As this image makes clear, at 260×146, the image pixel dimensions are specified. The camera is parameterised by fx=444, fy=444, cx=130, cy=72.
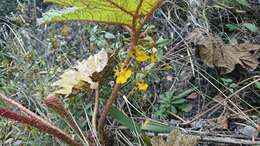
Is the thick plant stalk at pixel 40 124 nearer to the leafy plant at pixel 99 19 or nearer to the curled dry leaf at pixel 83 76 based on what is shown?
the leafy plant at pixel 99 19

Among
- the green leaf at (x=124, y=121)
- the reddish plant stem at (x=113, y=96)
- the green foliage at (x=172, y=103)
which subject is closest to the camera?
the reddish plant stem at (x=113, y=96)

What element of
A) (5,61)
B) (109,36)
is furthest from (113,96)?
(5,61)

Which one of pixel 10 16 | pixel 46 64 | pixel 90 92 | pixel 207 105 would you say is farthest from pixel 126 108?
pixel 10 16

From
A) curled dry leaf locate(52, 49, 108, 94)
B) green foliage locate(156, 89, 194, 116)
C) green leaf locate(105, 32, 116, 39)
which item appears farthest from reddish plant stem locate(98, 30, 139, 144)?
green leaf locate(105, 32, 116, 39)

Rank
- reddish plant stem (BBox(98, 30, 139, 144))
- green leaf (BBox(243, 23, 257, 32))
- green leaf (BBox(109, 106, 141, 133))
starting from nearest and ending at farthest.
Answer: reddish plant stem (BBox(98, 30, 139, 144)) < green leaf (BBox(109, 106, 141, 133)) < green leaf (BBox(243, 23, 257, 32))

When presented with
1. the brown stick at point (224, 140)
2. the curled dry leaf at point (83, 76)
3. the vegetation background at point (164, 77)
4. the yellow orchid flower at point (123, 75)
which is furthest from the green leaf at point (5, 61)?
the brown stick at point (224, 140)

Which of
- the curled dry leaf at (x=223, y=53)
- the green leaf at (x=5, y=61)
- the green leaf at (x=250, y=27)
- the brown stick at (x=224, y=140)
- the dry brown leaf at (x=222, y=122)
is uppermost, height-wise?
the green leaf at (x=250, y=27)

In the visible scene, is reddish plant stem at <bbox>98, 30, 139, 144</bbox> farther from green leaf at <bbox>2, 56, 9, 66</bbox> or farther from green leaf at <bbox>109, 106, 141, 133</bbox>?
green leaf at <bbox>2, 56, 9, 66</bbox>

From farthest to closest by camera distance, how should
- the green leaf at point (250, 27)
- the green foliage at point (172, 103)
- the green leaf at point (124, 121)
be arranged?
1. the green leaf at point (250, 27)
2. the green foliage at point (172, 103)
3. the green leaf at point (124, 121)
